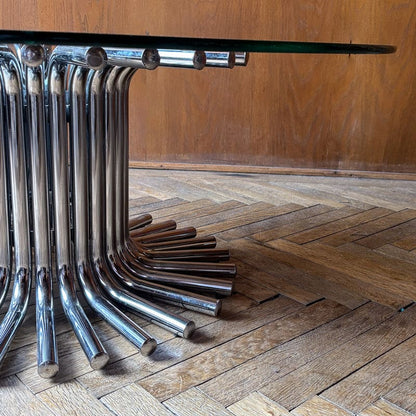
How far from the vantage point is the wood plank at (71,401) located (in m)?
0.77

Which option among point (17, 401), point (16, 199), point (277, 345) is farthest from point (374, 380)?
point (16, 199)

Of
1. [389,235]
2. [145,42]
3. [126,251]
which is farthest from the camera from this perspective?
[389,235]

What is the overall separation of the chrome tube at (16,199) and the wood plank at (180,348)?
0.16 metres

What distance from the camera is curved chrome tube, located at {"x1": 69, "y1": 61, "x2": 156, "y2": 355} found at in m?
0.92

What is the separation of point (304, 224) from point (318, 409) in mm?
826

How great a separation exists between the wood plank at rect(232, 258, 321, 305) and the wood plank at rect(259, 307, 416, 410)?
0.15 meters

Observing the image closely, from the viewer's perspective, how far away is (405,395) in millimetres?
823

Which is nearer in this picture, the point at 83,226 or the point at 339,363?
the point at 339,363

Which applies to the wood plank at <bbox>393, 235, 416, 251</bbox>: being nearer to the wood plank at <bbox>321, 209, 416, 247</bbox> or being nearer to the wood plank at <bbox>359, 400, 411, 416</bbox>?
the wood plank at <bbox>321, 209, 416, 247</bbox>

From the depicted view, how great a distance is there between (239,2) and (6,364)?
4.60ft

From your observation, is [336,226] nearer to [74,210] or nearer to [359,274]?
[359,274]

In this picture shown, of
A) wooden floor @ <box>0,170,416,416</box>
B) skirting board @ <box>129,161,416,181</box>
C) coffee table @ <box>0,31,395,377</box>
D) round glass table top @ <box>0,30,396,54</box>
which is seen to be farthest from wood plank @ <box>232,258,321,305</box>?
skirting board @ <box>129,161,416,181</box>

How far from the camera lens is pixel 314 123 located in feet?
6.59

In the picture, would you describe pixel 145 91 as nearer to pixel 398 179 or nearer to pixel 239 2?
pixel 239 2
